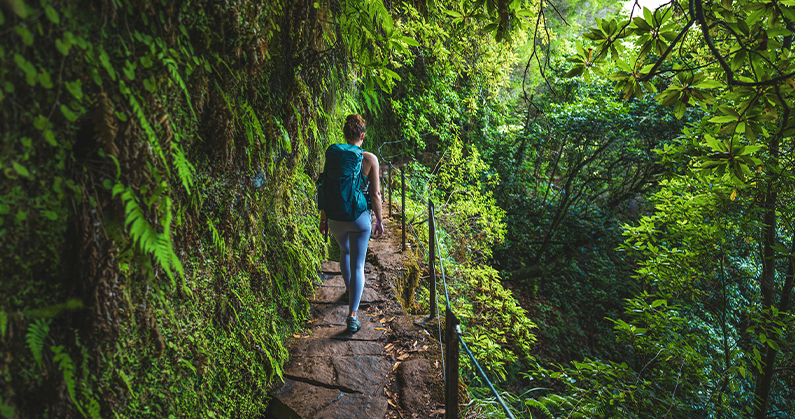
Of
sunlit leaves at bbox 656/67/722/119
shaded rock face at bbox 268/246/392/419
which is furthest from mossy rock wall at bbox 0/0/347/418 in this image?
sunlit leaves at bbox 656/67/722/119

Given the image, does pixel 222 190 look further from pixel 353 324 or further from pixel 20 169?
pixel 353 324

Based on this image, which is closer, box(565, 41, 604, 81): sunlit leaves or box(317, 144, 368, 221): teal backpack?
box(565, 41, 604, 81): sunlit leaves

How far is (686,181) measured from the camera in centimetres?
437

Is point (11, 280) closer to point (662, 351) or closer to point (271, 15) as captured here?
point (271, 15)

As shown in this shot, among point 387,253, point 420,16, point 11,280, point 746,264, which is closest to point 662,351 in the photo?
point 746,264

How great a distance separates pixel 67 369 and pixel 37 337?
0.16m

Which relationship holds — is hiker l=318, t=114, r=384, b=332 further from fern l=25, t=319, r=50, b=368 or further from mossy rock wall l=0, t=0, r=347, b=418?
fern l=25, t=319, r=50, b=368

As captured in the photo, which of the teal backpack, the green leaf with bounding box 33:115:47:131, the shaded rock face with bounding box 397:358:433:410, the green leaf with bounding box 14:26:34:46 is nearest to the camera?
the green leaf with bounding box 14:26:34:46

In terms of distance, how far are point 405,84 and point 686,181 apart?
610 centimetres

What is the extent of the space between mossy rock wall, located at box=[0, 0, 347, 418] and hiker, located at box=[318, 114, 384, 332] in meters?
0.62

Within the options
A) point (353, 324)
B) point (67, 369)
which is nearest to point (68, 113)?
point (67, 369)

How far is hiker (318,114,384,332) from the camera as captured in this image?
117 inches

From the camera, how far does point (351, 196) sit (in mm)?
2971

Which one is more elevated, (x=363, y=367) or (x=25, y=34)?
(x=25, y=34)
